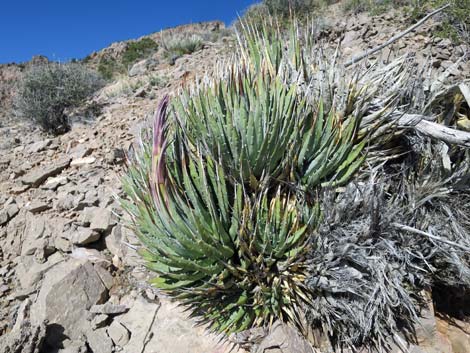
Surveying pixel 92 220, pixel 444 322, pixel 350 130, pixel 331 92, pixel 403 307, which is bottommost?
pixel 444 322

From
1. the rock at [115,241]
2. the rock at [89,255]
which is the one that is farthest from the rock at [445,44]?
the rock at [89,255]

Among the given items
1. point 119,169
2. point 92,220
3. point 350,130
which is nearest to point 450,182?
point 350,130

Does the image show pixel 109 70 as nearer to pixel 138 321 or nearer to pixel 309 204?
pixel 138 321

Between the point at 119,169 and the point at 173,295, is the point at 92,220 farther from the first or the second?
the point at 173,295

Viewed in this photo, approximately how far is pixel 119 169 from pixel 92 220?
107cm

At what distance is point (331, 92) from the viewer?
3.01 m

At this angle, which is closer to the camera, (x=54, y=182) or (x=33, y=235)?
(x=33, y=235)

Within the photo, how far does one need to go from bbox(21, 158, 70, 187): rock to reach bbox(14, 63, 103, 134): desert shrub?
8.15 feet

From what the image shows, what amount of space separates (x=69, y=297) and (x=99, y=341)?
53 cm

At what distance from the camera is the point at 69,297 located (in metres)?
3.27

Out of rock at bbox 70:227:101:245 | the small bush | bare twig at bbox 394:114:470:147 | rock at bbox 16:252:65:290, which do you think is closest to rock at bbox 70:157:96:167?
rock at bbox 70:227:101:245

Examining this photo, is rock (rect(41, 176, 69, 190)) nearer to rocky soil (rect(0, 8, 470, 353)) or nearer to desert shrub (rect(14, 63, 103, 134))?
rocky soil (rect(0, 8, 470, 353))

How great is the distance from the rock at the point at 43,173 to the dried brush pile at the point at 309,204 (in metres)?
2.43

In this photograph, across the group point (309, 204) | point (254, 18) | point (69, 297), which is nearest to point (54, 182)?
point (69, 297)
